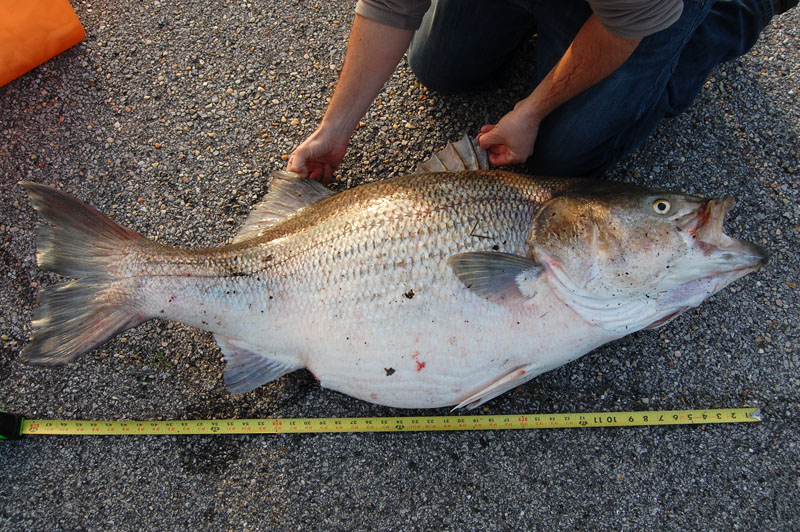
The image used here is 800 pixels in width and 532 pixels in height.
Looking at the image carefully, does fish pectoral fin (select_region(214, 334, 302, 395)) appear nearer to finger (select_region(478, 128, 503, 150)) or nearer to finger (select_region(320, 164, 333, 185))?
finger (select_region(320, 164, 333, 185))

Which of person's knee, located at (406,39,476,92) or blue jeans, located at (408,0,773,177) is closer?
blue jeans, located at (408,0,773,177)

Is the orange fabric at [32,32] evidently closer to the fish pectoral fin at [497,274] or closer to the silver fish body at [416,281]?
the silver fish body at [416,281]

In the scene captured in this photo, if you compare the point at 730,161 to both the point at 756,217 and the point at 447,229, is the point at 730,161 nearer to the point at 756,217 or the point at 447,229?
the point at 756,217

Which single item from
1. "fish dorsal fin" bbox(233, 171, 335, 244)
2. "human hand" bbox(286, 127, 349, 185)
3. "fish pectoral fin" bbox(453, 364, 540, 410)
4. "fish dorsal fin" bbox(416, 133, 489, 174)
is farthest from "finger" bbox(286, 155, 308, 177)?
"fish pectoral fin" bbox(453, 364, 540, 410)

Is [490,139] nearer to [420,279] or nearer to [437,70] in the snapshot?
[437,70]

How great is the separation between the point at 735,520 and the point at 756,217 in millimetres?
1416

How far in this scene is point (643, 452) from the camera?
7.43 feet

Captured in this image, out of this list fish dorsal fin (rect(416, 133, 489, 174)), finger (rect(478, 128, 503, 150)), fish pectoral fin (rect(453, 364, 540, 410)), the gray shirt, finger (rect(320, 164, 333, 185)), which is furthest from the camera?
finger (rect(320, 164, 333, 185))

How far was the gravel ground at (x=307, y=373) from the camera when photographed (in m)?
2.24

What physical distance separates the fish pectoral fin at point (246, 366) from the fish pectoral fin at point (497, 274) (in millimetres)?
806

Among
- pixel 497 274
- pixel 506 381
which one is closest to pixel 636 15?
pixel 497 274

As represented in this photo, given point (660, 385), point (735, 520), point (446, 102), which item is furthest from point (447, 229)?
point (735, 520)

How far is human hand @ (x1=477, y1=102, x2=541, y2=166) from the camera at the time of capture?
2193 millimetres

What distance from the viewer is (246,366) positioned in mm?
2086
